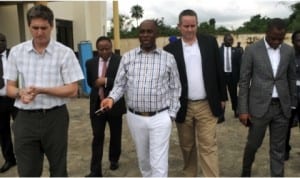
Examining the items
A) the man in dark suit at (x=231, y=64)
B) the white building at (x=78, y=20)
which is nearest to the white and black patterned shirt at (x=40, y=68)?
the man in dark suit at (x=231, y=64)

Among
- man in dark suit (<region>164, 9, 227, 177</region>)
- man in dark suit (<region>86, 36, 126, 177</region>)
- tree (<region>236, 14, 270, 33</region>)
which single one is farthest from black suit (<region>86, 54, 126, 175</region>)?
tree (<region>236, 14, 270, 33</region>)

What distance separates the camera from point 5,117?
5957 millimetres

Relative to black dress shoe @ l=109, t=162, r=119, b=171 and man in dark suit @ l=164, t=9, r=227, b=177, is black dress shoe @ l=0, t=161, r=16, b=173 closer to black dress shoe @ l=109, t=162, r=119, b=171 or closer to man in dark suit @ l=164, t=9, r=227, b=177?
black dress shoe @ l=109, t=162, r=119, b=171

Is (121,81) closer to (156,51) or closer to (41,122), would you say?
(156,51)

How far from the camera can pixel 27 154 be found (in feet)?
11.9

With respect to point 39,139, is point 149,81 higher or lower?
higher

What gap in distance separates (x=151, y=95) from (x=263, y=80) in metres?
1.28

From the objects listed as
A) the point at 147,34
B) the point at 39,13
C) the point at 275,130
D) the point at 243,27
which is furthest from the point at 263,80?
the point at 243,27

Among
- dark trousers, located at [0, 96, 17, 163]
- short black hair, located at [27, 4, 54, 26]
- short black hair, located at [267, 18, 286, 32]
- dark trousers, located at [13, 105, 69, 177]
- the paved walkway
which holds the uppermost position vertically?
short black hair, located at [27, 4, 54, 26]

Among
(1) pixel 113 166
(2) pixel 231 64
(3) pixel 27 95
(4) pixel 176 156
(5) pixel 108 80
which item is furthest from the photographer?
(2) pixel 231 64

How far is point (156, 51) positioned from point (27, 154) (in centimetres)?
150

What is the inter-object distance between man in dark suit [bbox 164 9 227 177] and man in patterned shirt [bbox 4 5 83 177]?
137 centimetres

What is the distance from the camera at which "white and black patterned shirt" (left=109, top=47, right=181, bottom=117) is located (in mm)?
4137

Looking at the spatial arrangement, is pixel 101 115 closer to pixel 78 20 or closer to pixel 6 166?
pixel 6 166
